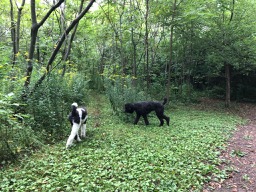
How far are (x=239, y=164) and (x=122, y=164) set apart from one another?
115 inches

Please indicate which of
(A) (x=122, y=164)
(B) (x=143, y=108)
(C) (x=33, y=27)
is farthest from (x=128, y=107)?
(C) (x=33, y=27)

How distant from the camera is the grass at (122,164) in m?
4.11

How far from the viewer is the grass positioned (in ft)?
13.5

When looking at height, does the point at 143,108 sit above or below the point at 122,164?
above

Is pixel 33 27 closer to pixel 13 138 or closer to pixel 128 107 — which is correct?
pixel 13 138

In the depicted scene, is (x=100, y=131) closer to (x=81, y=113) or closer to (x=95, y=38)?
(x=81, y=113)

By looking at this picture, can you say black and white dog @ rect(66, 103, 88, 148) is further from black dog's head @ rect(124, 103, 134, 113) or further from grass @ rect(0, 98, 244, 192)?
black dog's head @ rect(124, 103, 134, 113)

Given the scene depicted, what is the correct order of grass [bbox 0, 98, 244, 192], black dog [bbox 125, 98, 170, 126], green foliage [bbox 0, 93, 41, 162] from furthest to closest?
1. black dog [bbox 125, 98, 170, 126]
2. green foliage [bbox 0, 93, 41, 162]
3. grass [bbox 0, 98, 244, 192]

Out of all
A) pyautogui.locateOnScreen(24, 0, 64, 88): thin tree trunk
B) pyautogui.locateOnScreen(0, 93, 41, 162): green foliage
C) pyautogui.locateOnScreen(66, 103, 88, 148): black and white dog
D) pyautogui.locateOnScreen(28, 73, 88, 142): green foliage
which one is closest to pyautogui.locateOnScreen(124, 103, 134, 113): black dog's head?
pyautogui.locateOnScreen(28, 73, 88, 142): green foliage

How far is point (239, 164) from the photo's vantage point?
5457mm

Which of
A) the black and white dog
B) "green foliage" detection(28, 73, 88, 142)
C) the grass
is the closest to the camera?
the grass

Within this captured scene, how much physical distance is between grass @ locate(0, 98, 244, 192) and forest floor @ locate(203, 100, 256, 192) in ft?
0.71

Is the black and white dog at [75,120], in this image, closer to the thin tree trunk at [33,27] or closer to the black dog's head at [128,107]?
the thin tree trunk at [33,27]

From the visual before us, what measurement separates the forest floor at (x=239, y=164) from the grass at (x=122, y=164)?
21 centimetres
